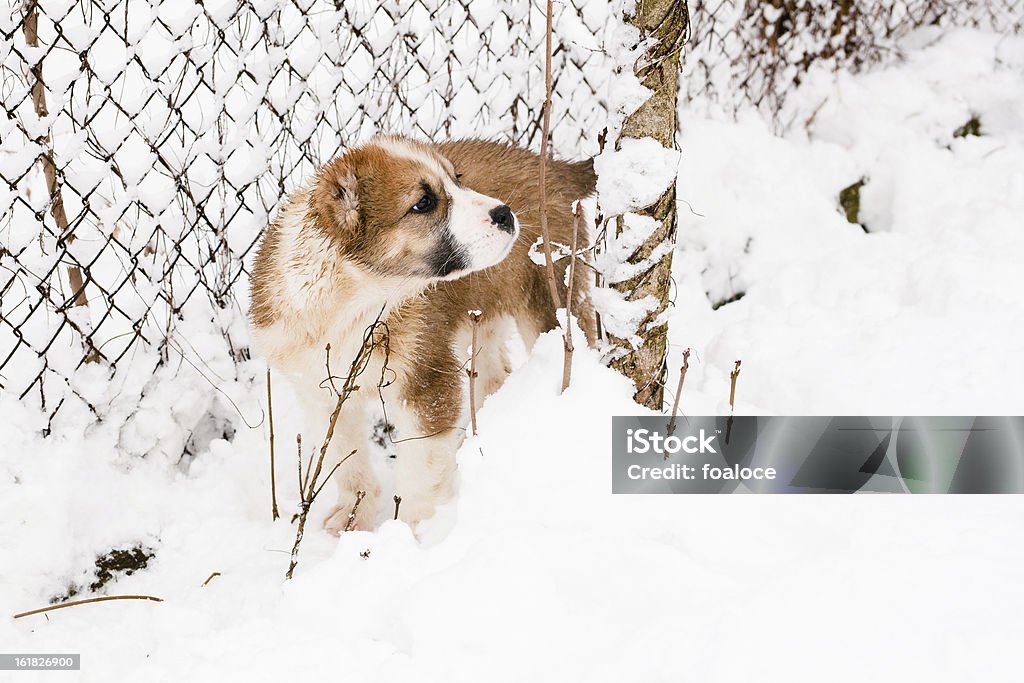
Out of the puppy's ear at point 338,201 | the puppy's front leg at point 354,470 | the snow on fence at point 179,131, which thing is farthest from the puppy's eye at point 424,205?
the puppy's front leg at point 354,470

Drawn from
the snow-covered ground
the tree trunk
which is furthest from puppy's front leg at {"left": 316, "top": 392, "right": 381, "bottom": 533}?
the tree trunk

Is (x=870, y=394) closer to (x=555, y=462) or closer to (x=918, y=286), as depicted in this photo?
(x=918, y=286)

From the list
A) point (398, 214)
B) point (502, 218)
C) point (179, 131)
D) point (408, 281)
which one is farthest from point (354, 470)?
point (179, 131)

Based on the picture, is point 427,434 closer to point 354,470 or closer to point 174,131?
point 354,470

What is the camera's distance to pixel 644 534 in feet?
7.22

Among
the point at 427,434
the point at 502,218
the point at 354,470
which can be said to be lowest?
the point at 354,470

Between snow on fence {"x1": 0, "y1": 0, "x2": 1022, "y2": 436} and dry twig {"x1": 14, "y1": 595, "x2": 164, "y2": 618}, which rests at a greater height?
snow on fence {"x1": 0, "y1": 0, "x2": 1022, "y2": 436}

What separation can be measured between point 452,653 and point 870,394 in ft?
6.19

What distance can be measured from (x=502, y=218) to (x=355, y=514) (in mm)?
1214

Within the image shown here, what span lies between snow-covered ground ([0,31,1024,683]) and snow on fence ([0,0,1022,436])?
267 mm

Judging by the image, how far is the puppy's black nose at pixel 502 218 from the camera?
98.3 inches

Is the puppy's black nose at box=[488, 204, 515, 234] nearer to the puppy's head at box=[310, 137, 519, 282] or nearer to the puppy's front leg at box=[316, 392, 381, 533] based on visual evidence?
the puppy's head at box=[310, 137, 519, 282]

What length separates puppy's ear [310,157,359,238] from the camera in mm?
2557

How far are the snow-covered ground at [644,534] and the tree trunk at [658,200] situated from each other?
0.40 ft
